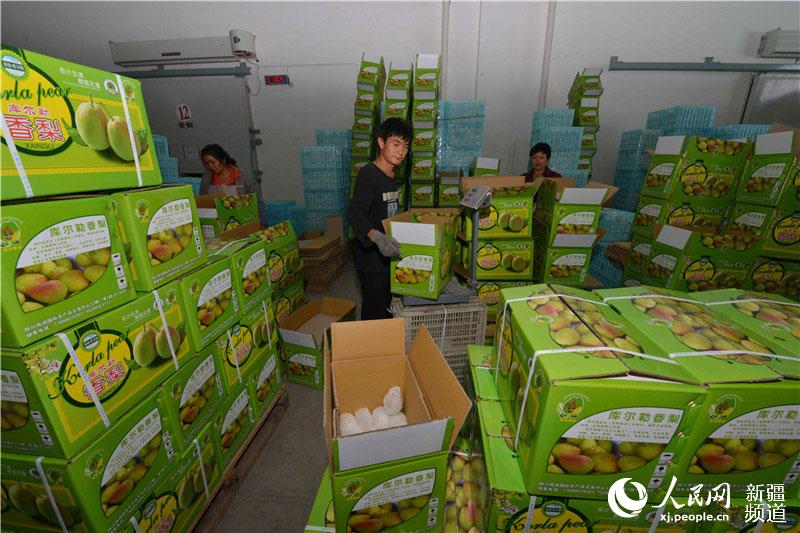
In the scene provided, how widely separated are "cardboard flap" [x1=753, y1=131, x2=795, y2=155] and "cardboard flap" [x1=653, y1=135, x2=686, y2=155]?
0.43 m

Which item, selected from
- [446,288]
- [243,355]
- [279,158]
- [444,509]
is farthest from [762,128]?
[279,158]

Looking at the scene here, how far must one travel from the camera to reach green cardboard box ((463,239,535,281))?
2674 millimetres

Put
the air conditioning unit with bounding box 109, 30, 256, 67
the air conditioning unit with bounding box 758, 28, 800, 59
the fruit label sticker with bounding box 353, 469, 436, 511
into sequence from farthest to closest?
the air conditioning unit with bounding box 109, 30, 256, 67 < the air conditioning unit with bounding box 758, 28, 800, 59 < the fruit label sticker with bounding box 353, 469, 436, 511

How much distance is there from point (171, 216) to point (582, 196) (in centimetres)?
263

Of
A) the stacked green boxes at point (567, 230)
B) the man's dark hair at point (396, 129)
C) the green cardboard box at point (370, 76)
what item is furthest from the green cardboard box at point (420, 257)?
the green cardboard box at point (370, 76)

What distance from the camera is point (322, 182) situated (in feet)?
17.3

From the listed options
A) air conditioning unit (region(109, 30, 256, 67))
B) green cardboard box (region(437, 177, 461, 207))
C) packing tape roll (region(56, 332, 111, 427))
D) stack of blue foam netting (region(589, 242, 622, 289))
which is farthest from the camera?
air conditioning unit (region(109, 30, 256, 67))

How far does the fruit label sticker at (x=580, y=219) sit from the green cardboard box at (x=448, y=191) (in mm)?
2377

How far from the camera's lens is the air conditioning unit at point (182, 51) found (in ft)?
19.3

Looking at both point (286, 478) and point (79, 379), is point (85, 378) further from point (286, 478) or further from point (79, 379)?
point (286, 478)

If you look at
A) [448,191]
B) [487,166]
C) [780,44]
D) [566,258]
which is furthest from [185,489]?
[780,44]

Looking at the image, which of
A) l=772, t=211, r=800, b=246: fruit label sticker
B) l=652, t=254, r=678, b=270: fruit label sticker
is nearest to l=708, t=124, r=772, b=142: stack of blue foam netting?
l=772, t=211, r=800, b=246: fruit label sticker

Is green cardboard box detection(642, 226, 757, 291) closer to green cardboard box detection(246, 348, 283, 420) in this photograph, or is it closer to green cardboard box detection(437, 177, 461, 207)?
green cardboard box detection(437, 177, 461, 207)

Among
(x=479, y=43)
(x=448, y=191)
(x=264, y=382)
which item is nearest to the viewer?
(x=264, y=382)
